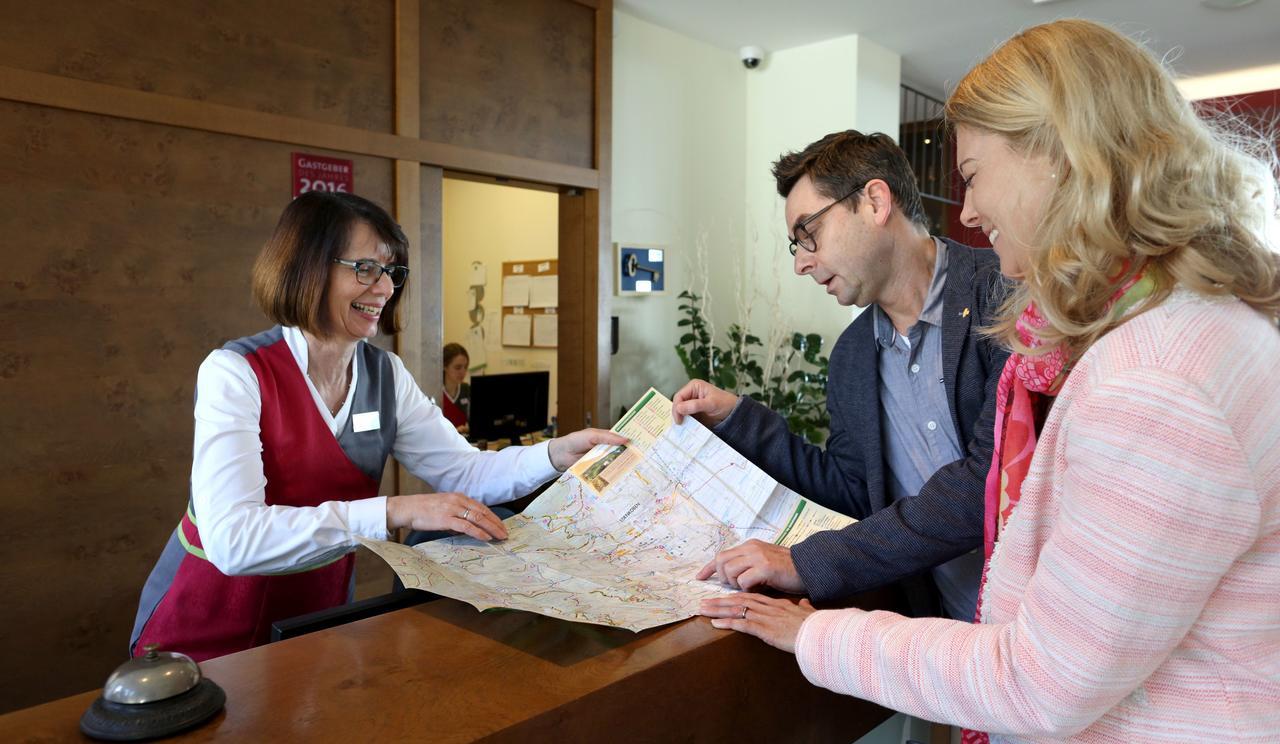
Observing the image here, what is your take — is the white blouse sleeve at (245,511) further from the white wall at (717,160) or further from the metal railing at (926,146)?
the metal railing at (926,146)

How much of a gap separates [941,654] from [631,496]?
706 mm

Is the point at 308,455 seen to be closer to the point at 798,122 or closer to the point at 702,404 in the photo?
the point at 702,404

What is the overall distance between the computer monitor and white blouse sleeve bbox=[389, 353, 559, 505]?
2.08 m

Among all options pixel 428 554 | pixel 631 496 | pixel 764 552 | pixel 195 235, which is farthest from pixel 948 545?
pixel 195 235

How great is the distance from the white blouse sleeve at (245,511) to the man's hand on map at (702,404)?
0.56 m

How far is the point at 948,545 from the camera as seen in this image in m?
1.31

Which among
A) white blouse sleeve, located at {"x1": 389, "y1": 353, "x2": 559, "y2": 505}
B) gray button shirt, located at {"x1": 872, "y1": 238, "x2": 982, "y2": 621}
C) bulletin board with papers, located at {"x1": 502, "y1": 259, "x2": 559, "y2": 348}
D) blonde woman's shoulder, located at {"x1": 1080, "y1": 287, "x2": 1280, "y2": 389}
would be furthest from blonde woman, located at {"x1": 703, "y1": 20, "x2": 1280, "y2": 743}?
bulletin board with papers, located at {"x1": 502, "y1": 259, "x2": 559, "y2": 348}

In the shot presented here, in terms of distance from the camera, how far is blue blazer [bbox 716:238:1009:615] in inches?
51.1

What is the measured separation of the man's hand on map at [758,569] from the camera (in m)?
1.28

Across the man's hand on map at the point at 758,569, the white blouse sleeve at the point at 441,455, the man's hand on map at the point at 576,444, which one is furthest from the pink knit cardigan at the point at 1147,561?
the white blouse sleeve at the point at 441,455

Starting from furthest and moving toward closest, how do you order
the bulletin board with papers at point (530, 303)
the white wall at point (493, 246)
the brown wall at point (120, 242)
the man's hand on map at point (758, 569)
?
the white wall at point (493, 246), the bulletin board with papers at point (530, 303), the brown wall at point (120, 242), the man's hand on map at point (758, 569)

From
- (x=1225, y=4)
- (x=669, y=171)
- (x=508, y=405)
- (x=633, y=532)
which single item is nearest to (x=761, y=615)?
(x=633, y=532)

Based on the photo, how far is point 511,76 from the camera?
14.0 feet

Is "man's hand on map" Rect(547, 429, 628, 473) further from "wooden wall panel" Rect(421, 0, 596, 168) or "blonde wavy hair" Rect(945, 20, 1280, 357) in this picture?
"wooden wall panel" Rect(421, 0, 596, 168)
